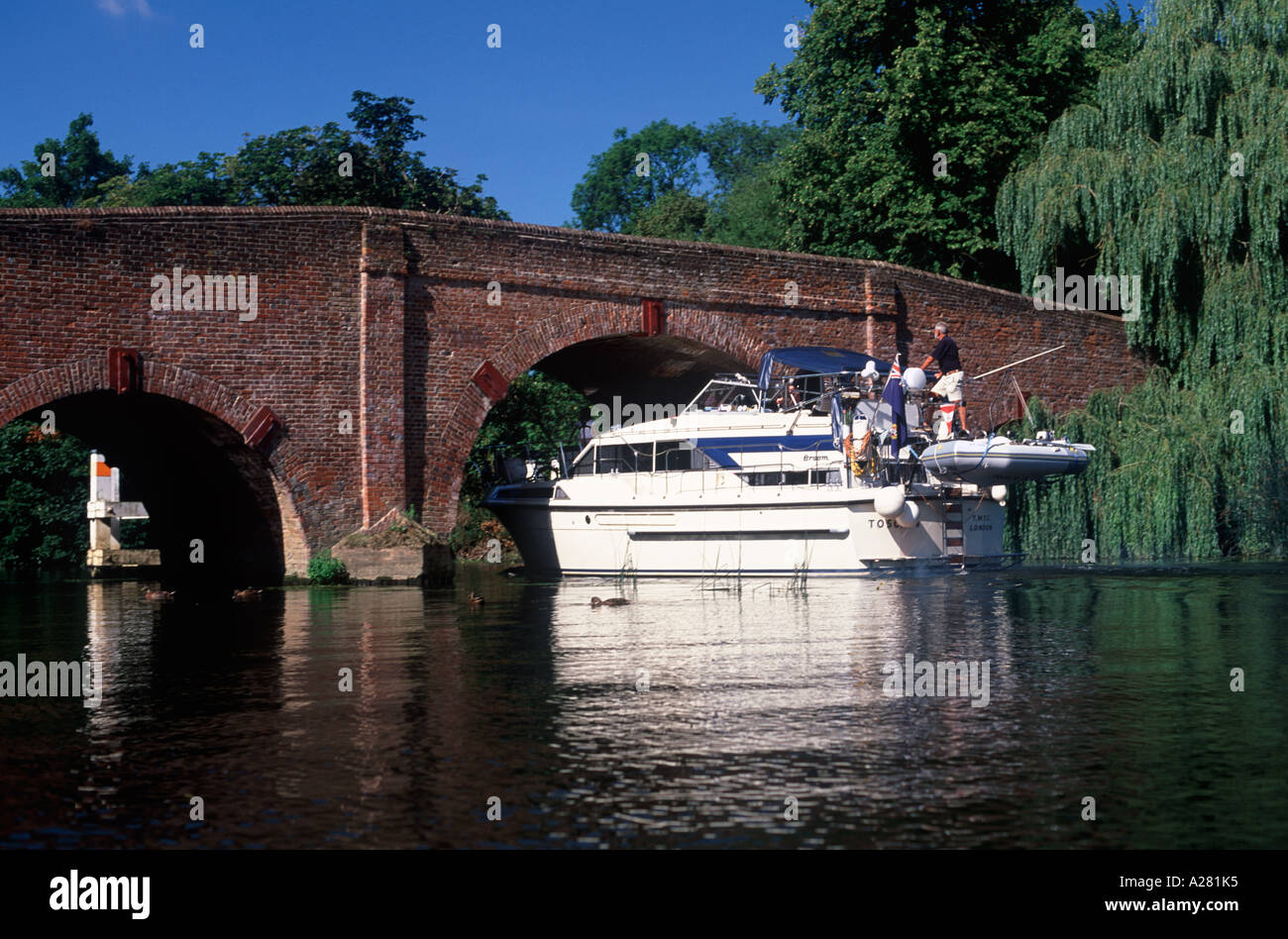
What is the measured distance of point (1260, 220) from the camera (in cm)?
2391

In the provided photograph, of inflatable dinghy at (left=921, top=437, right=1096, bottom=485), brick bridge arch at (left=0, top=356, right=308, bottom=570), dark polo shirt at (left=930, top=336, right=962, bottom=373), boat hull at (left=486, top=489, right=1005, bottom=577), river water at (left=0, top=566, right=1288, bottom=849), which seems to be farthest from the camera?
dark polo shirt at (left=930, top=336, right=962, bottom=373)

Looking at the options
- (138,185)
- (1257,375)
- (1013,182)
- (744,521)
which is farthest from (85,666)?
(138,185)

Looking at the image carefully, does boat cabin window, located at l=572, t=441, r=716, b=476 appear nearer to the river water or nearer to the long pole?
the long pole

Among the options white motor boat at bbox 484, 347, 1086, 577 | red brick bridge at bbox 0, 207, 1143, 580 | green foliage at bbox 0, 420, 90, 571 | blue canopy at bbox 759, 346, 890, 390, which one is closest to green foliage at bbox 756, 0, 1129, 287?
red brick bridge at bbox 0, 207, 1143, 580

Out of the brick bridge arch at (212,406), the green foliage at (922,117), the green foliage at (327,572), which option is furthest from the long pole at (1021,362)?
the brick bridge arch at (212,406)

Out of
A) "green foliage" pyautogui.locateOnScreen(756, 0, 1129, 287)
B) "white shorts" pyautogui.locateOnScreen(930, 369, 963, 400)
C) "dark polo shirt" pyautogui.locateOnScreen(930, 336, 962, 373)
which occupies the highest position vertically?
"green foliage" pyautogui.locateOnScreen(756, 0, 1129, 287)

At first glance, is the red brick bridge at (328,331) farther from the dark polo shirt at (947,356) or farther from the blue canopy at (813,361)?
the dark polo shirt at (947,356)

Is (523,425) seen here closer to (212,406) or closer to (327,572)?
(327,572)

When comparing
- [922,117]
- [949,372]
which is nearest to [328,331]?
[949,372]

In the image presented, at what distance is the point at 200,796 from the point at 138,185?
45377mm

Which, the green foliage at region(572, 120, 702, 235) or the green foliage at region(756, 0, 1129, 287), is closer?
the green foliage at region(756, 0, 1129, 287)

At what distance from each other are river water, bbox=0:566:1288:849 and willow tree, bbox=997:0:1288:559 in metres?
9.12

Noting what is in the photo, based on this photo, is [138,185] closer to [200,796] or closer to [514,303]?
[514,303]

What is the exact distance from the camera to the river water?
19.0ft
